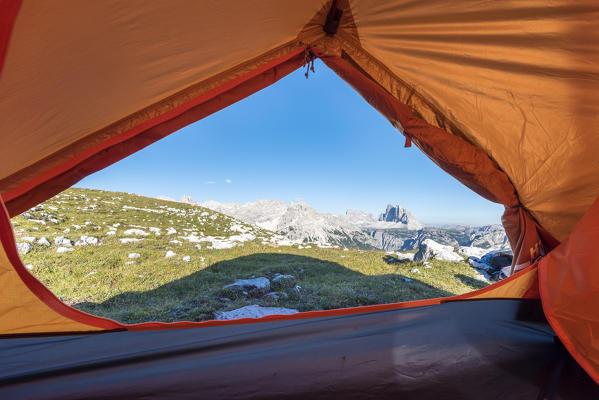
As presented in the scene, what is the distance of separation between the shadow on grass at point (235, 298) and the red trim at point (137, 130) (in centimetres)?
198

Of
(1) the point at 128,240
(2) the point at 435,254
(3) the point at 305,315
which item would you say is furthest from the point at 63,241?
(2) the point at 435,254

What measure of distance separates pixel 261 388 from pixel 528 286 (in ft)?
8.08

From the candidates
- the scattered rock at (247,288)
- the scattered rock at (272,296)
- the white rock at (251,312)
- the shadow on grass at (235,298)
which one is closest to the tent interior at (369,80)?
the white rock at (251,312)

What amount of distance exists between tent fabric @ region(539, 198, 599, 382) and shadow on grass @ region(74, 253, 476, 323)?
2.23 metres

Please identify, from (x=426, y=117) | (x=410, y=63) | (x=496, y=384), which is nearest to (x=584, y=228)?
(x=496, y=384)

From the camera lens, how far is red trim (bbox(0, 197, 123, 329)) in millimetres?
1352

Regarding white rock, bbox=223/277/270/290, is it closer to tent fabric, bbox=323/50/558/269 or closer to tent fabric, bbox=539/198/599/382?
tent fabric, bbox=323/50/558/269

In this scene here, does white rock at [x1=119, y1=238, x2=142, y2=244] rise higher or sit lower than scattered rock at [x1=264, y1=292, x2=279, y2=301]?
higher

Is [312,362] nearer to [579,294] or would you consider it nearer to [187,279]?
[579,294]

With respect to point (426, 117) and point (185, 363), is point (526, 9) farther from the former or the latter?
point (185, 363)

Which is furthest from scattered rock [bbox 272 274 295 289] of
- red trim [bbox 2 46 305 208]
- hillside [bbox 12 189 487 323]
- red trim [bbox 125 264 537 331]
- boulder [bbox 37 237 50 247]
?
boulder [bbox 37 237 50 247]

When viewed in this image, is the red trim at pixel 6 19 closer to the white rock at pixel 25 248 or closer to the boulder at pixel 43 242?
the white rock at pixel 25 248

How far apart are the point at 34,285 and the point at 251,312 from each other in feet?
6.80

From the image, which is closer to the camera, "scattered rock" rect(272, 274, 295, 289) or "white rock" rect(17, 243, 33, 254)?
"scattered rock" rect(272, 274, 295, 289)
